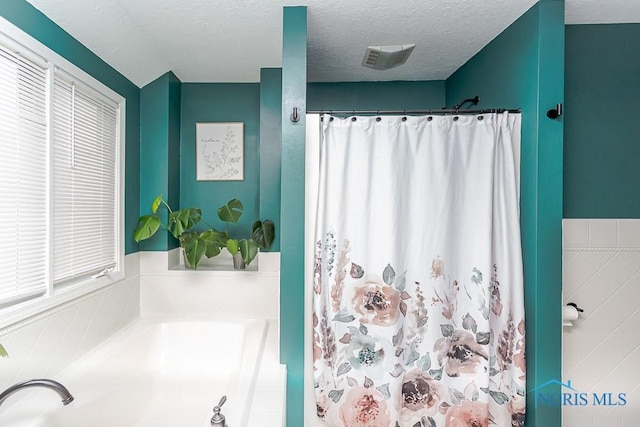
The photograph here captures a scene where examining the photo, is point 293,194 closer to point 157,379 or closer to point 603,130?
point 157,379

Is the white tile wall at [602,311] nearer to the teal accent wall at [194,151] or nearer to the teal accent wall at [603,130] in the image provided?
the teal accent wall at [603,130]

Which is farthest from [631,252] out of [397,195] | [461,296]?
[397,195]

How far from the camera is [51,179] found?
152 centimetres

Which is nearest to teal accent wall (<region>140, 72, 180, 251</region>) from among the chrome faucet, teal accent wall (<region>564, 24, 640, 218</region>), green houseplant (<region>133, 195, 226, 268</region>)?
green houseplant (<region>133, 195, 226, 268</region>)

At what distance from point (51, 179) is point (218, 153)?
118cm

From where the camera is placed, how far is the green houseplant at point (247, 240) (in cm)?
219

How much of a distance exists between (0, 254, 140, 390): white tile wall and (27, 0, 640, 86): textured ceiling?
1.36 metres

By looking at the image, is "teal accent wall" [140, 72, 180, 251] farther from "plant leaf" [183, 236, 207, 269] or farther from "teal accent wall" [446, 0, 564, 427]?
"teal accent wall" [446, 0, 564, 427]

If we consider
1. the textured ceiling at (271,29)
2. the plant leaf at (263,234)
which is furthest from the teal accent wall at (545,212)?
the plant leaf at (263,234)

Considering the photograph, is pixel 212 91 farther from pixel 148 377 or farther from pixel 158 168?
pixel 148 377

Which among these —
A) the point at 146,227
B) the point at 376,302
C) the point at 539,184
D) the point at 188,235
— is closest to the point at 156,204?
the point at 146,227

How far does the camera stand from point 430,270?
1544 millimetres

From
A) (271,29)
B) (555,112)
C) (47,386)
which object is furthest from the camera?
(271,29)

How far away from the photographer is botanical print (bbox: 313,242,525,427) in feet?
4.99
